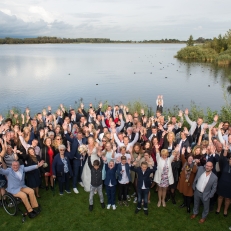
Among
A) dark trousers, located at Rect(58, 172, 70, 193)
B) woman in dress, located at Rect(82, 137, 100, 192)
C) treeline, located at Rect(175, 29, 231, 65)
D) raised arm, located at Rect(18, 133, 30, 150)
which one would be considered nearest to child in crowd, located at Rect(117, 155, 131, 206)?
woman in dress, located at Rect(82, 137, 100, 192)

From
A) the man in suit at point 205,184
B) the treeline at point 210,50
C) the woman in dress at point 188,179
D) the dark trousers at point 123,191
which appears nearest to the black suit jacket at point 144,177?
the dark trousers at point 123,191

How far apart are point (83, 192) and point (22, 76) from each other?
36342 millimetres

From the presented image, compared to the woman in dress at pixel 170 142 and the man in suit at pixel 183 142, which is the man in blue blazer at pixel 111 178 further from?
the man in suit at pixel 183 142

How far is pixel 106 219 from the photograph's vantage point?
21.3ft

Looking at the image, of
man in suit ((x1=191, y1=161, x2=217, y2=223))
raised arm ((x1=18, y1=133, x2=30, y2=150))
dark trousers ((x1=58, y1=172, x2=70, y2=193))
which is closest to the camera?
man in suit ((x1=191, y1=161, x2=217, y2=223))

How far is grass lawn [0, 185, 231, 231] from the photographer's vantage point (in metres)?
6.20

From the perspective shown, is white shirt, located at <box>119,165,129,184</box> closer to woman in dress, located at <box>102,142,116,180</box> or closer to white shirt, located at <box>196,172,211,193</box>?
woman in dress, located at <box>102,142,116,180</box>

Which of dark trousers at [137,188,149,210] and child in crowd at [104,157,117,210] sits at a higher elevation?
child in crowd at [104,157,117,210]

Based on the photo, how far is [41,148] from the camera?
776cm

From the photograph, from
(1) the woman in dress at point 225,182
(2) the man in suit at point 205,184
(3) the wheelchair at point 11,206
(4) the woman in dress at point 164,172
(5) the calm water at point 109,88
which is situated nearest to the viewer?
(2) the man in suit at point 205,184

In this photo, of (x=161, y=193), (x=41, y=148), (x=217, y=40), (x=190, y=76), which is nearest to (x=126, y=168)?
(x=161, y=193)

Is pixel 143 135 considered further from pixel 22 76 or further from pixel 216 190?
pixel 22 76

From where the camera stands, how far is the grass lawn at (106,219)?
20.4ft

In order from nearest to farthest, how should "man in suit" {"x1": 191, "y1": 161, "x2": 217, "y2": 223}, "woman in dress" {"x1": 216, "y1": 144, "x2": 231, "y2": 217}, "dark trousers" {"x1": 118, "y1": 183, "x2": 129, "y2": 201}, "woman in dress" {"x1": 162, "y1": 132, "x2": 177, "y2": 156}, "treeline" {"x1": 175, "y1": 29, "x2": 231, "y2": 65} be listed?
"man in suit" {"x1": 191, "y1": 161, "x2": 217, "y2": 223} → "woman in dress" {"x1": 216, "y1": 144, "x2": 231, "y2": 217} → "dark trousers" {"x1": 118, "y1": 183, "x2": 129, "y2": 201} → "woman in dress" {"x1": 162, "y1": 132, "x2": 177, "y2": 156} → "treeline" {"x1": 175, "y1": 29, "x2": 231, "y2": 65}
